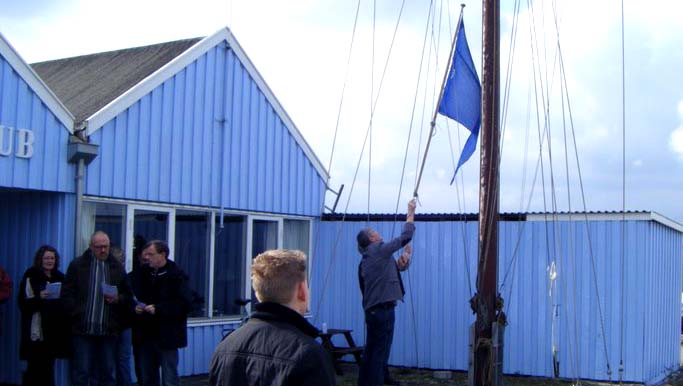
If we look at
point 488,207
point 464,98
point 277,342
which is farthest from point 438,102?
point 277,342

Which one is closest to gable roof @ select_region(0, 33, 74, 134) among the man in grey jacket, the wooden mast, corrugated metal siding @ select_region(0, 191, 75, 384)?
corrugated metal siding @ select_region(0, 191, 75, 384)

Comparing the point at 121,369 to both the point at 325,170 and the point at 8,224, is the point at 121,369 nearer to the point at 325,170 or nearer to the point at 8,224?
the point at 8,224

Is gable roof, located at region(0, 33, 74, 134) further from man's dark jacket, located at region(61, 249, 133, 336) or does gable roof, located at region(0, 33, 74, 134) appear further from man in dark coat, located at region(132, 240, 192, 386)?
man in dark coat, located at region(132, 240, 192, 386)

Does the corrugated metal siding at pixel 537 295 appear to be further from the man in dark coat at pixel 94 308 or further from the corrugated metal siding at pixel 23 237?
the man in dark coat at pixel 94 308

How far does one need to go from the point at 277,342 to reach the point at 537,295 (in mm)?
9431

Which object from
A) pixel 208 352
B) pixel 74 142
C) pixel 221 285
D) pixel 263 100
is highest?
pixel 263 100

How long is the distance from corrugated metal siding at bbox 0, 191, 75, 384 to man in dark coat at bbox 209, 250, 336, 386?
6493 mm

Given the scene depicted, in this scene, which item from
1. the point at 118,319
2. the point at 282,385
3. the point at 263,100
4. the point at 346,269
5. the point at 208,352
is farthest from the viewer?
the point at 346,269

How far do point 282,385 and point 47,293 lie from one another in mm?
6095

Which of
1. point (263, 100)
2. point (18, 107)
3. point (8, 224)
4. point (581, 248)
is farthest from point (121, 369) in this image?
point (581, 248)

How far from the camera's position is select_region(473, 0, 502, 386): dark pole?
8750 mm

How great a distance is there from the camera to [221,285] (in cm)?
1231

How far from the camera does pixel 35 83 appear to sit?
920cm

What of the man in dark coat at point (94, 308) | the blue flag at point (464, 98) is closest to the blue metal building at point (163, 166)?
the man in dark coat at point (94, 308)
